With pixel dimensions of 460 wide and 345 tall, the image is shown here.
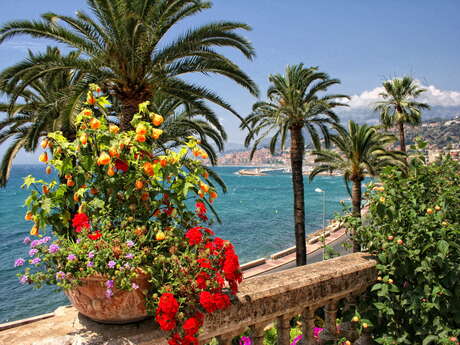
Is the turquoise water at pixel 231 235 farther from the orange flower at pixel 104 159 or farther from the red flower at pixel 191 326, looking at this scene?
the red flower at pixel 191 326

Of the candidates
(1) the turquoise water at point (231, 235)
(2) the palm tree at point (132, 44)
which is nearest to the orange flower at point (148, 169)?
(1) the turquoise water at point (231, 235)

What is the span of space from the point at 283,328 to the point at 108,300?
46.1 inches

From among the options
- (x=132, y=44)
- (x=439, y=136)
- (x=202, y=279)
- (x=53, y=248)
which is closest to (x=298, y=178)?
(x=132, y=44)

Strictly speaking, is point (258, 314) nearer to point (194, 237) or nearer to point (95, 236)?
point (194, 237)

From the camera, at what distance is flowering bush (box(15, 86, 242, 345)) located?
5.80 ft

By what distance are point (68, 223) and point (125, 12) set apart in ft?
19.1

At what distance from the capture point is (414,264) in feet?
8.64

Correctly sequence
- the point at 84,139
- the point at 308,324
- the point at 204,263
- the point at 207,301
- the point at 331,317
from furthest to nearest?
the point at 331,317 < the point at 308,324 < the point at 84,139 < the point at 204,263 < the point at 207,301

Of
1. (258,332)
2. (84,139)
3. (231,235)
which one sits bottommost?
(231,235)

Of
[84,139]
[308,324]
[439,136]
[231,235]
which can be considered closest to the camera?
[84,139]

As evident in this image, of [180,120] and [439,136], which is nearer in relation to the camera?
[180,120]

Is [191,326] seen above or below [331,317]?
above

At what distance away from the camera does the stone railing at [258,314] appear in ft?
5.91

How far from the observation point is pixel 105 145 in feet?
6.85
